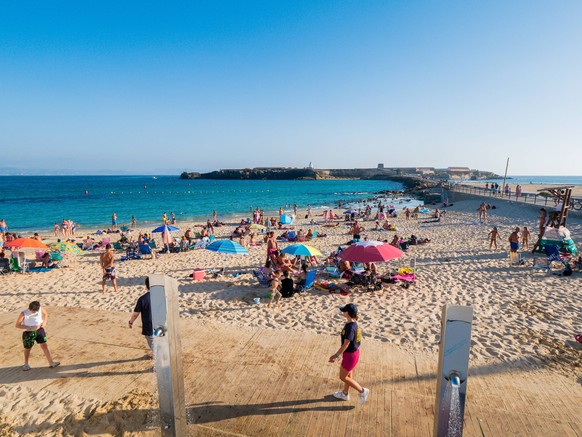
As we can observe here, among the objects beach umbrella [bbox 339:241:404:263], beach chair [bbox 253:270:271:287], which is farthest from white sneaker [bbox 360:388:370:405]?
beach chair [bbox 253:270:271:287]

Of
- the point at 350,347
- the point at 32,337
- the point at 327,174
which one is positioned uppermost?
the point at 350,347

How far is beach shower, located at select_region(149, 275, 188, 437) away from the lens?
133 inches

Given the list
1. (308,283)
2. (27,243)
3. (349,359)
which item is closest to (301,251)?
(308,283)

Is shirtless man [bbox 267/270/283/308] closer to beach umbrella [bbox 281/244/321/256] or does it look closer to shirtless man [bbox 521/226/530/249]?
beach umbrella [bbox 281/244/321/256]

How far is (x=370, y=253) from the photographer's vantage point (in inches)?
334

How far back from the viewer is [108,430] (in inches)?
155

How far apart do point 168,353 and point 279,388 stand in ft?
6.44

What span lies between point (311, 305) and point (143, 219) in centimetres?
3046

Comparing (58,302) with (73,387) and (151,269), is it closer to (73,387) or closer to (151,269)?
(151,269)

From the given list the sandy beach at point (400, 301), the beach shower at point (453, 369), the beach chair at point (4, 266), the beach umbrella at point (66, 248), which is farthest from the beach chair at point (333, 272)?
the beach chair at point (4, 266)

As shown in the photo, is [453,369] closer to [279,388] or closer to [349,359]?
[349,359]

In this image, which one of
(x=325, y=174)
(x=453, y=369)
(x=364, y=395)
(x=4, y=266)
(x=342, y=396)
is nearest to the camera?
(x=453, y=369)

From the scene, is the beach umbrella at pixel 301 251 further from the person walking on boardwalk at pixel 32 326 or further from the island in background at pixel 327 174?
the island in background at pixel 327 174

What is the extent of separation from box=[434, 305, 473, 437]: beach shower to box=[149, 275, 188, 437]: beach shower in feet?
8.62
